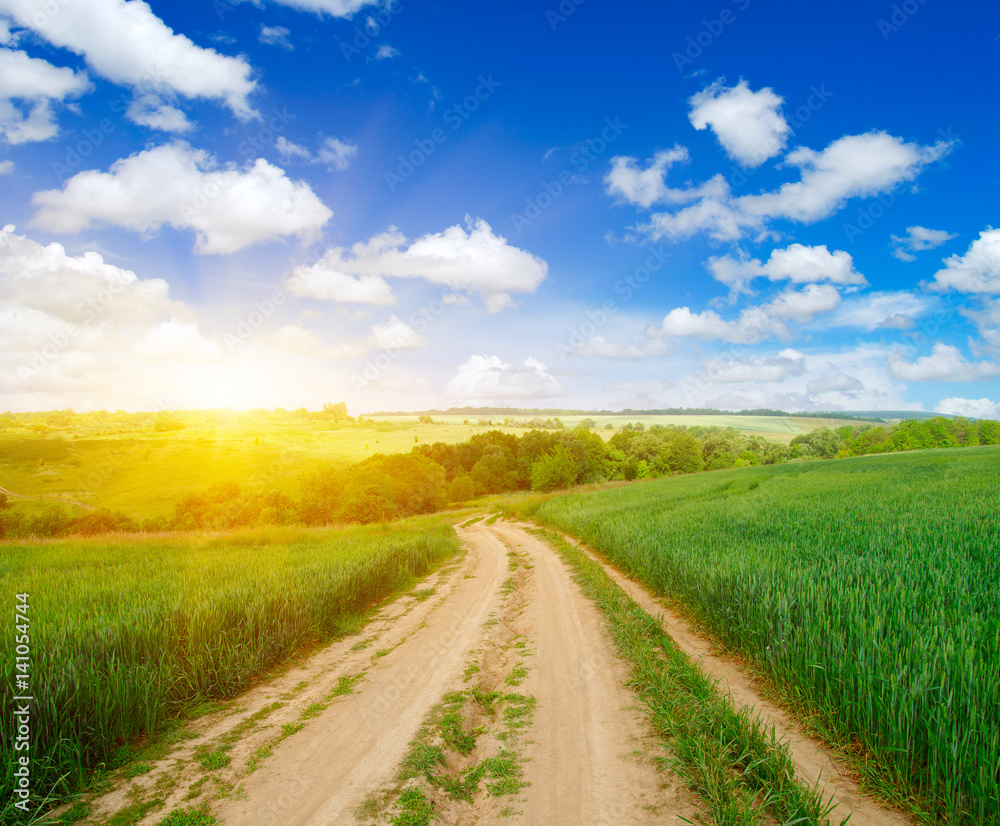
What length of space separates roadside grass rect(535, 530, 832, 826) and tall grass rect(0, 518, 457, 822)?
5616mm

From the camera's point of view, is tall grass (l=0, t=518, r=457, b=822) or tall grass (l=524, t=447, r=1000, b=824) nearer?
tall grass (l=524, t=447, r=1000, b=824)

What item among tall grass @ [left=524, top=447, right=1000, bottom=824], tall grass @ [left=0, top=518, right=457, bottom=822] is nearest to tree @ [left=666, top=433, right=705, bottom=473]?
tall grass @ [left=524, top=447, right=1000, bottom=824]

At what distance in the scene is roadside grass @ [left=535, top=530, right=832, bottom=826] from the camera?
341 cm

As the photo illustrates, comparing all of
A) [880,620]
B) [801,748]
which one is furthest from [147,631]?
[880,620]

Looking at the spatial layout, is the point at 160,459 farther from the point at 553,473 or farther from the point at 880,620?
the point at 880,620

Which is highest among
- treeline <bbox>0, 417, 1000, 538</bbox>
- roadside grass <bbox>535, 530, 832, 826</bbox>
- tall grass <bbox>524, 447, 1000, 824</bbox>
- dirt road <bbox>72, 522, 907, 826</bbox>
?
tall grass <bbox>524, 447, 1000, 824</bbox>

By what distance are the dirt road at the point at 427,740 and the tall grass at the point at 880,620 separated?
20.2 inches

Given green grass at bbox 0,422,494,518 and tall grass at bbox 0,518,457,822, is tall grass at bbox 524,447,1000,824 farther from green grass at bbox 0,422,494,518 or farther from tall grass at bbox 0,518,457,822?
green grass at bbox 0,422,494,518

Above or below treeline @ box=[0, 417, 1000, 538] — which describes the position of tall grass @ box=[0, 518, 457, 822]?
above

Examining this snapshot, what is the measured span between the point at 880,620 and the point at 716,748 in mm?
2711

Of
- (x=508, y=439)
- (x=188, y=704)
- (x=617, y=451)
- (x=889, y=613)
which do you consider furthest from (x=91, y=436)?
(x=617, y=451)

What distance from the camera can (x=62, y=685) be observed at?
14.7 feet

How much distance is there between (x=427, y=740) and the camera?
4758 mm

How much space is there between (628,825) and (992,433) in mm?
134379
